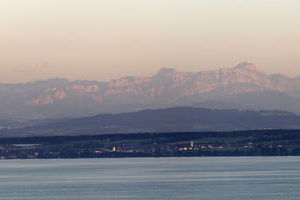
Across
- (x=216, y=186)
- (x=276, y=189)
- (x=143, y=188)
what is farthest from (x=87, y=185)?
(x=276, y=189)

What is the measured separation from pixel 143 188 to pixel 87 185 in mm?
12665

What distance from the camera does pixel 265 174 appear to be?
19700cm

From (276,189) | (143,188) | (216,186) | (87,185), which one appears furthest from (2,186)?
(276,189)

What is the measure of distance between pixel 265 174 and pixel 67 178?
39868 millimetres

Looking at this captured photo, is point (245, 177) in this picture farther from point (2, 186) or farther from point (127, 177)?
point (2, 186)

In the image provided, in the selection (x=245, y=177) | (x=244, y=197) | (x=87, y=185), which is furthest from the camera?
(x=245, y=177)

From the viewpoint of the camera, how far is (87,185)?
558 feet

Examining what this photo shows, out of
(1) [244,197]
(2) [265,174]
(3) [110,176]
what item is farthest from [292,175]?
(1) [244,197]

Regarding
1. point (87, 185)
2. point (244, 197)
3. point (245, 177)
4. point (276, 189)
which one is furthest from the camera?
point (245, 177)

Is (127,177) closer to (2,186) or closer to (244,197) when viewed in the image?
(2,186)

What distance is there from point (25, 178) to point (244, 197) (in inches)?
2729

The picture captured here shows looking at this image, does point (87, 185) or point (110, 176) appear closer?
point (87, 185)

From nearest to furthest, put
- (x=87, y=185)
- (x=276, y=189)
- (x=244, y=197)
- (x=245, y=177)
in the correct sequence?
1. (x=244, y=197)
2. (x=276, y=189)
3. (x=87, y=185)
4. (x=245, y=177)

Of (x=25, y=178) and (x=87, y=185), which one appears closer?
(x=87, y=185)
